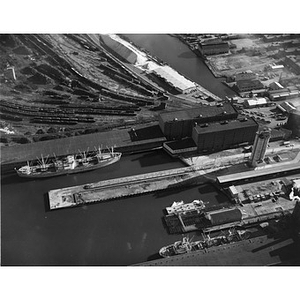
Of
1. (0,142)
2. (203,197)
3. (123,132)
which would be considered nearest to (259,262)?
(203,197)

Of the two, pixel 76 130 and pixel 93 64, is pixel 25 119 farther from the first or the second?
pixel 93 64

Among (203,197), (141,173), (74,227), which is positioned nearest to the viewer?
(74,227)

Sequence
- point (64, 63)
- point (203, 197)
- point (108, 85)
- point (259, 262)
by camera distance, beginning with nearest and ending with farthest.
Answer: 1. point (259, 262)
2. point (203, 197)
3. point (108, 85)
4. point (64, 63)

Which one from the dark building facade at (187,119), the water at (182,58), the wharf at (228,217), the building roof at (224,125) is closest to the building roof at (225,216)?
the wharf at (228,217)

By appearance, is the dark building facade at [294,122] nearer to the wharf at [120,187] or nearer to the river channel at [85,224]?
the wharf at [120,187]

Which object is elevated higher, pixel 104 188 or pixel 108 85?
pixel 108 85

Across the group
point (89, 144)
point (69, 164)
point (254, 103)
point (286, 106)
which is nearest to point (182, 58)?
point (254, 103)

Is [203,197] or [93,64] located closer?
[203,197]

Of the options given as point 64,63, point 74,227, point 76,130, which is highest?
point 64,63
